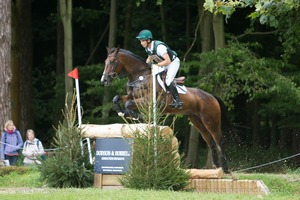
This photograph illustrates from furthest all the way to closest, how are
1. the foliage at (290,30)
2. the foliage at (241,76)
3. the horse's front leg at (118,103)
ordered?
the foliage at (290,30)
the foliage at (241,76)
the horse's front leg at (118,103)

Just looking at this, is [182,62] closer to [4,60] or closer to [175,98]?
[4,60]

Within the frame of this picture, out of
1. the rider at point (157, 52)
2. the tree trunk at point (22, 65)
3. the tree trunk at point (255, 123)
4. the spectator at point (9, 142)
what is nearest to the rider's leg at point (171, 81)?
the rider at point (157, 52)

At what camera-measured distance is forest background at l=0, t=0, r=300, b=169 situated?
24656 millimetres

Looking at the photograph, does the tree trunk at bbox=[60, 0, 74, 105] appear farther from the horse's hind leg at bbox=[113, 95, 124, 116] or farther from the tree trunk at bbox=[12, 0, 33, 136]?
the horse's hind leg at bbox=[113, 95, 124, 116]

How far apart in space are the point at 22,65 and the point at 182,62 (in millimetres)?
7143

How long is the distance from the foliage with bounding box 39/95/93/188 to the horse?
1480 millimetres

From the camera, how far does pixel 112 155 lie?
15.0 m

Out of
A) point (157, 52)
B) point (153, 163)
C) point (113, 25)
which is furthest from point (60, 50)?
point (153, 163)

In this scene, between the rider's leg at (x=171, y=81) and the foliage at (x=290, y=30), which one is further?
the foliage at (x=290, y=30)

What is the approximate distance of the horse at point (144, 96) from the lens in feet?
54.9

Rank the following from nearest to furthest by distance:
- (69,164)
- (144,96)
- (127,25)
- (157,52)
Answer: (69,164), (144,96), (157,52), (127,25)

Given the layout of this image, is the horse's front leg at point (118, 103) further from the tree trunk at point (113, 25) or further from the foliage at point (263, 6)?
the tree trunk at point (113, 25)

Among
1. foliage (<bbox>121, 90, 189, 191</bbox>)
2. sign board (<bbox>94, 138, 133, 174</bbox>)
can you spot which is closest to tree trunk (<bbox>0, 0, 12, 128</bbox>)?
sign board (<bbox>94, 138, 133, 174</bbox>)

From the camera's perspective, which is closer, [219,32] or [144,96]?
[144,96]
